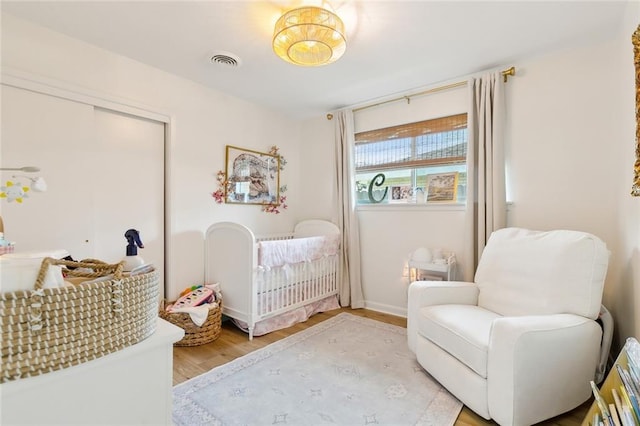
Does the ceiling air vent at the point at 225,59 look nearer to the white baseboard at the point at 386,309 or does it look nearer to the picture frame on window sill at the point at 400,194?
the picture frame on window sill at the point at 400,194

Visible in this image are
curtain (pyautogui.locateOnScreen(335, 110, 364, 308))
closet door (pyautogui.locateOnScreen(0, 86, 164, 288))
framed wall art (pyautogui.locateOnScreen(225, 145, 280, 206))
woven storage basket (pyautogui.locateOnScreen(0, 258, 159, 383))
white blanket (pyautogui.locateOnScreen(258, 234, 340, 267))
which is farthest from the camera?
curtain (pyautogui.locateOnScreen(335, 110, 364, 308))

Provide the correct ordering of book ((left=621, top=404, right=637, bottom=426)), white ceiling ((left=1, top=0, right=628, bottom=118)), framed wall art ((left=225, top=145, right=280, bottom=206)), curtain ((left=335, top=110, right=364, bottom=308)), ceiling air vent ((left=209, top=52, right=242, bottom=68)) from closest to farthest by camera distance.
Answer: book ((left=621, top=404, right=637, bottom=426)) < white ceiling ((left=1, top=0, right=628, bottom=118)) < ceiling air vent ((left=209, top=52, right=242, bottom=68)) < framed wall art ((left=225, top=145, right=280, bottom=206)) < curtain ((left=335, top=110, right=364, bottom=308))

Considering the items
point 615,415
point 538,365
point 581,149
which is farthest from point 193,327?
point 581,149

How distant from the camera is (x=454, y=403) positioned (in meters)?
1.62

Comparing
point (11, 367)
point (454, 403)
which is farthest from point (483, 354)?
point (11, 367)

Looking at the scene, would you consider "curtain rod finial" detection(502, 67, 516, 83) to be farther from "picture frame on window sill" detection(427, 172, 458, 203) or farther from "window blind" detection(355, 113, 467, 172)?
"picture frame on window sill" detection(427, 172, 458, 203)

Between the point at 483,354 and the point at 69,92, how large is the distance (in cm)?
304

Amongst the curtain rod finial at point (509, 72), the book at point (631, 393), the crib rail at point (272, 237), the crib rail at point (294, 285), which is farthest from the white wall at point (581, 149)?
the crib rail at point (272, 237)

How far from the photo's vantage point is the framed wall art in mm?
3090

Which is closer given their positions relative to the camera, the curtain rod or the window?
the curtain rod

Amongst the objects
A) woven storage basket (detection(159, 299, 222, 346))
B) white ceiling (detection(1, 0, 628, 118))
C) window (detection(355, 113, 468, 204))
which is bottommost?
woven storage basket (detection(159, 299, 222, 346))

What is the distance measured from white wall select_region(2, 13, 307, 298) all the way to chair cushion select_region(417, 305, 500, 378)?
2083 mm

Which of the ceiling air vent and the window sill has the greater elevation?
the ceiling air vent

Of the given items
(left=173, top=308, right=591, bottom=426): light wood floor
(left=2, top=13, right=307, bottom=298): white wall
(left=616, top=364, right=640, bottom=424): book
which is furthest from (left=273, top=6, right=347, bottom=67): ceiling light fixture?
(left=173, top=308, right=591, bottom=426): light wood floor
